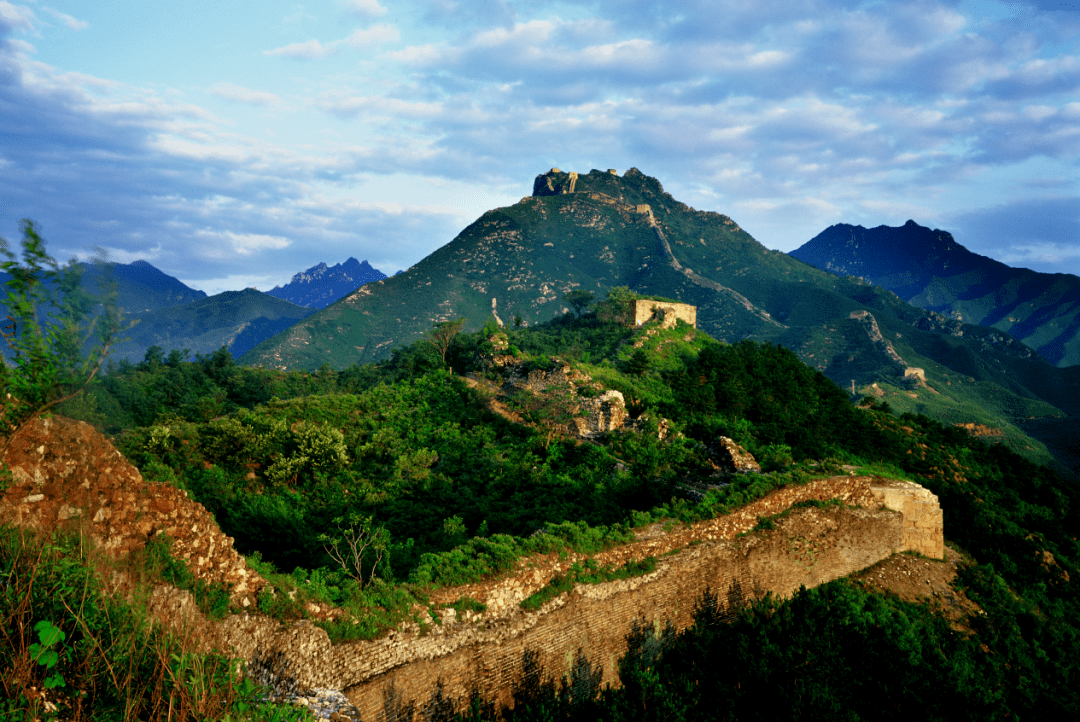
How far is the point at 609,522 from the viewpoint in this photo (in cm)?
1400

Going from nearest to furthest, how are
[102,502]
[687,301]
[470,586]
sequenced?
[102,502] → [470,586] → [687,301]

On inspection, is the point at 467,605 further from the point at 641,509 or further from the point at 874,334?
the point at 874,334

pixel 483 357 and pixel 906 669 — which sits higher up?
pixel 483 357

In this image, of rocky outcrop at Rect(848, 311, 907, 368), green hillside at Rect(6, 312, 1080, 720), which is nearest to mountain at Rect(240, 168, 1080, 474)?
rocky outcrop at Rect(848, 311, 907, 368)

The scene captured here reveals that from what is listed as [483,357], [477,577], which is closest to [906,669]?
[477,577]

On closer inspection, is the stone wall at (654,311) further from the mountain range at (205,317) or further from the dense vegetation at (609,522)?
the mountain range at (205,317)

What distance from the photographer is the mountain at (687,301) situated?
102 meters

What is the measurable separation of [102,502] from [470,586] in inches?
207

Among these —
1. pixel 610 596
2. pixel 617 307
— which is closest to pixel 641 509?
pixel 610 596

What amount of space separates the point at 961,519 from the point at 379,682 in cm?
1834

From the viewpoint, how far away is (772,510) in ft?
41.8

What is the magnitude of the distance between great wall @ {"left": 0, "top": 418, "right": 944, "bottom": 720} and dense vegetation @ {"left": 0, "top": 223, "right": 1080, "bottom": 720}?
35cm

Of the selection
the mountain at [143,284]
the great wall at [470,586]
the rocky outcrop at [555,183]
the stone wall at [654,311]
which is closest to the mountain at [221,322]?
the mountain at [143,284]

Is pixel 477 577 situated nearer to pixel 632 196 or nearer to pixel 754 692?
pixel 754 692
